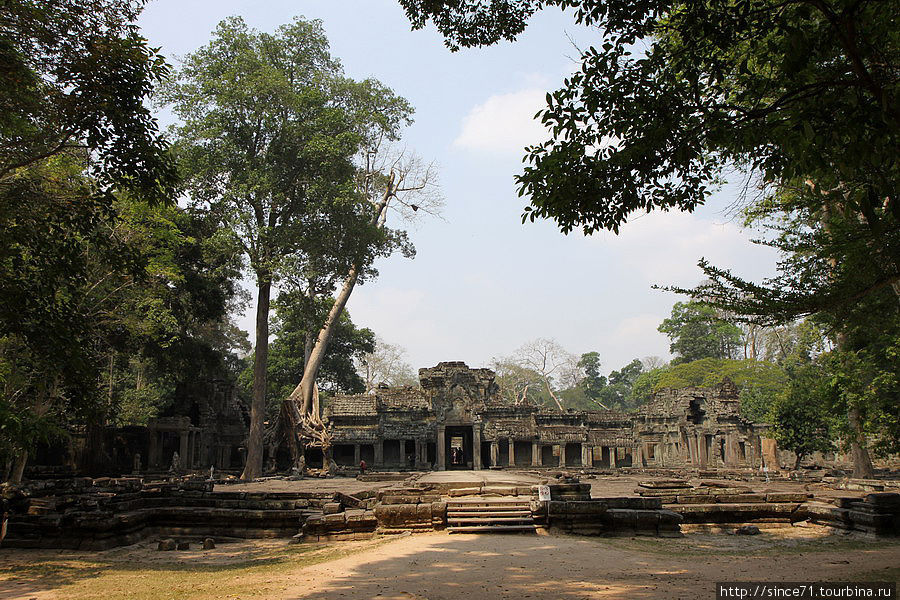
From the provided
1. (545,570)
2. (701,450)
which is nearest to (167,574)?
(545,570)

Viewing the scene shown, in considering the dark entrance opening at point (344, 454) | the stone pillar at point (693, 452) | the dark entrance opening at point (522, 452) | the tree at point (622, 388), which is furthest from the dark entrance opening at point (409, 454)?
the tree at point (622, 388)

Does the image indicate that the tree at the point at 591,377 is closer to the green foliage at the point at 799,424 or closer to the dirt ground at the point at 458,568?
the green foliage at the point at 799,424

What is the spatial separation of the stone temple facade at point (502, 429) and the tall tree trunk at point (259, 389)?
349 inches

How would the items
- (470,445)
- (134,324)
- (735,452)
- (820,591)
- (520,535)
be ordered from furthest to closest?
(470,445) → (735,452) → (134,324) → (520,535) → (820,591)

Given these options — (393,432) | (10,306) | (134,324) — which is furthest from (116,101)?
(393,432)

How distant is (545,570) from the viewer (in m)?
7.25

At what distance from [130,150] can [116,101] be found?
0.67m

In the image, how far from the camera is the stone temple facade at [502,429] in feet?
114

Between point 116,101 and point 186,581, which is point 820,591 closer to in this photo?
point 186,581

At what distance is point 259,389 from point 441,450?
A: 12940 mm

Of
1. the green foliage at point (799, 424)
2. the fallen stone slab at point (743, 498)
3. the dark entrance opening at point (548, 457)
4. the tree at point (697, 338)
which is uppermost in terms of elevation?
the tree at point (697, 338)

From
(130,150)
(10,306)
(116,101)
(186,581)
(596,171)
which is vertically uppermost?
(116,101)

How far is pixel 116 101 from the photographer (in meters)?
7.51

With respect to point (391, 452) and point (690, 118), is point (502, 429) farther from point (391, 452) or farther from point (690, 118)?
point (690, 118)
